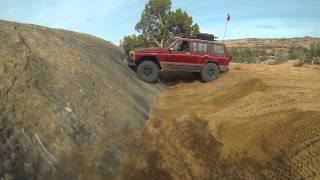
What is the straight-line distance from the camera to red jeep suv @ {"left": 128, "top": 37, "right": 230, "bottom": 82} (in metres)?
15.5

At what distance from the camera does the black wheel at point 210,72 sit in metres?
16.6

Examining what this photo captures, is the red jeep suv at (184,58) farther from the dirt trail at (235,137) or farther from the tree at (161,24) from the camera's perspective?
the tree at (161,24)

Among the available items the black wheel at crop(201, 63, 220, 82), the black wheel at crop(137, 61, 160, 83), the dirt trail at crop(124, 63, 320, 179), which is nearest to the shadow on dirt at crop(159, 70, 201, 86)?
the black wheel at crop(201, 63, 220, 82)

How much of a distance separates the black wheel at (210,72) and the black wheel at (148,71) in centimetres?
222

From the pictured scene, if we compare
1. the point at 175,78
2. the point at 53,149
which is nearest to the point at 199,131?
the point at 53,149

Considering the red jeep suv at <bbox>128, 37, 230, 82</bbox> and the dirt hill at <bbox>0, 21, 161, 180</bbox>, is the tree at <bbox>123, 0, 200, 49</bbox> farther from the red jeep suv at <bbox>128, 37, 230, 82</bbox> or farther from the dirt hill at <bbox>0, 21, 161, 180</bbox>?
the dirt hill at <bbox>0, 21, 161, 180</bbox>

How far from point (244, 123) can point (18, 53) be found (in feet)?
18.5

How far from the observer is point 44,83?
8.64 metres

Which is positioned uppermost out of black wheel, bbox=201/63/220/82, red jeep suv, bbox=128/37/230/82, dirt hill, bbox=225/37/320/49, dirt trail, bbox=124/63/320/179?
red jeep suv, bbox=128/37/230/82

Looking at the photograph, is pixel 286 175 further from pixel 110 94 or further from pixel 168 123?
pixel 110 94

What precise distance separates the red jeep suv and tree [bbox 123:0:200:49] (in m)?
13.6

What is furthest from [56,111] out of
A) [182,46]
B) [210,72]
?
[210,72]

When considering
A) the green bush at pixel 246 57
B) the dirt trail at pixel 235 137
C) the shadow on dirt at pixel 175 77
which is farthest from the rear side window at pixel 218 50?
the green bush at pixel 246 57

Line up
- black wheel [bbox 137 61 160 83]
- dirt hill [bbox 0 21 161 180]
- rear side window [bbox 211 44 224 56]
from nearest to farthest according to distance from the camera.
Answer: dirt hill [bbox 0 21 161 180] → black wheel [bbox 137 61 160 83] → rear side window [bbox 211 44 224 56]
